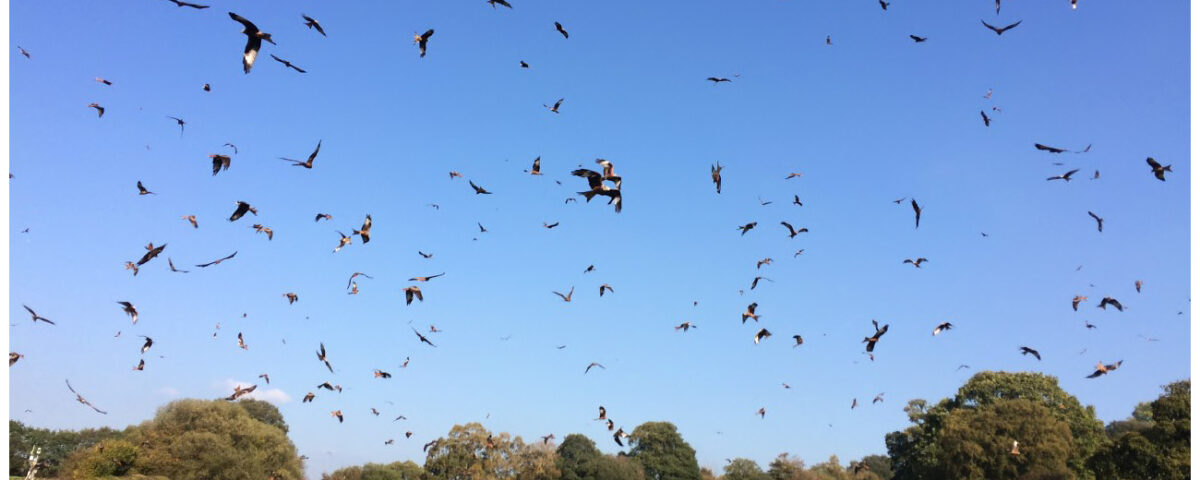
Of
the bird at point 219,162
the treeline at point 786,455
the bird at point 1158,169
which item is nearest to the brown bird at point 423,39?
the bird at point 219,162

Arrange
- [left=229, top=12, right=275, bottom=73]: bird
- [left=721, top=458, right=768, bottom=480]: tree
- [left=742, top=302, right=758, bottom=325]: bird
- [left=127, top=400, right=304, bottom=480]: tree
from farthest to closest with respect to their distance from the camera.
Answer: [left=721, top=458, right=768, bottom=480]: tree, [left=127, top=400, right=304, bottom=480]: tree, [left=742, top=302, right=758, bottom=325]: bird, [left=229, top=12, right=275, bottom=73]: bird

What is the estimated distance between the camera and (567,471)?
313 feet

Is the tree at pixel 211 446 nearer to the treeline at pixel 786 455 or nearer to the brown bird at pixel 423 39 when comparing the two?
the treeline at pixel 786 455

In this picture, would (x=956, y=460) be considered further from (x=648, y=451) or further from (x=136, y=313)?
(x=136, y=313)

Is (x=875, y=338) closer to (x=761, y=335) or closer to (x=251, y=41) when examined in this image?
(x=761, y=335)

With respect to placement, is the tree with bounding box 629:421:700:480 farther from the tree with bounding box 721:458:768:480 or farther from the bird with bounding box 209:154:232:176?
the bird with bounding box 209:154:232:176

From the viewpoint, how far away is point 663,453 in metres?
103

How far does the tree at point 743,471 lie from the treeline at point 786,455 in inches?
6.3

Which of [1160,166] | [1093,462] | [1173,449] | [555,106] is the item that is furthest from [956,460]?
[555,106]

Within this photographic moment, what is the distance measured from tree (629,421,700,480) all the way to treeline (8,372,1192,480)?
15 centimetres

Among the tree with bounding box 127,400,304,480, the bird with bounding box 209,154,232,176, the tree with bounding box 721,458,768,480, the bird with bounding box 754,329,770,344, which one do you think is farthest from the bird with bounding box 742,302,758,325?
the tree with bounding box 721,458,768,480

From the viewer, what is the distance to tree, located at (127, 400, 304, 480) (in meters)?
65.0

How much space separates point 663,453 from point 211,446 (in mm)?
53022

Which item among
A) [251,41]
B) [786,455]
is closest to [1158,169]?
[251,41]
